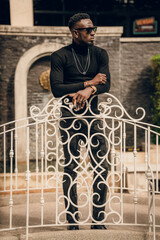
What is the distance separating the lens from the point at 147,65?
10.0 meters

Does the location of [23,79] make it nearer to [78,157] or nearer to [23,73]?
[23,73]

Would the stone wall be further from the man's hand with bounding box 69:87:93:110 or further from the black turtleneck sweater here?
the man's hand with bounding box 69:87:93:110

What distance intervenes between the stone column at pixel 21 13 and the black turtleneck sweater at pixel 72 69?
6.14 metres

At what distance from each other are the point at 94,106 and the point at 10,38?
6173mm

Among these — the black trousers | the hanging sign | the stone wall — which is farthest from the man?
the hanging sign

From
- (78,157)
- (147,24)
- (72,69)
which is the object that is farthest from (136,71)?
(78,157)

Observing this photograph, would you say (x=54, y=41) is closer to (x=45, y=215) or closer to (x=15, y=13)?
(x=15, y=13)

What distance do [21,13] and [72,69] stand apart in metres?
6.34

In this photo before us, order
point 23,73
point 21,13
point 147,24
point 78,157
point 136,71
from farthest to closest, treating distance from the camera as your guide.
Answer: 1. point 147,24
2. point 136,71
3. point 21,13
4. point 23,73
5. point 78,157

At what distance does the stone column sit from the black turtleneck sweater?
6.14 metres

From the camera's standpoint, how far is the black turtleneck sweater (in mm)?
3529

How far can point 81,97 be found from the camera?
3430 millimetres

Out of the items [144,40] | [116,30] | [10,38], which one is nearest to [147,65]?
[144,40]

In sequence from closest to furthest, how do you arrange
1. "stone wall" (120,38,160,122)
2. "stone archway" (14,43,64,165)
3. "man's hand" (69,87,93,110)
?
1. "man's hand" (69,87,93,110)
2. "stone archway" (14,43,64,165)
3. "stone wall" (120,38,160,122)
